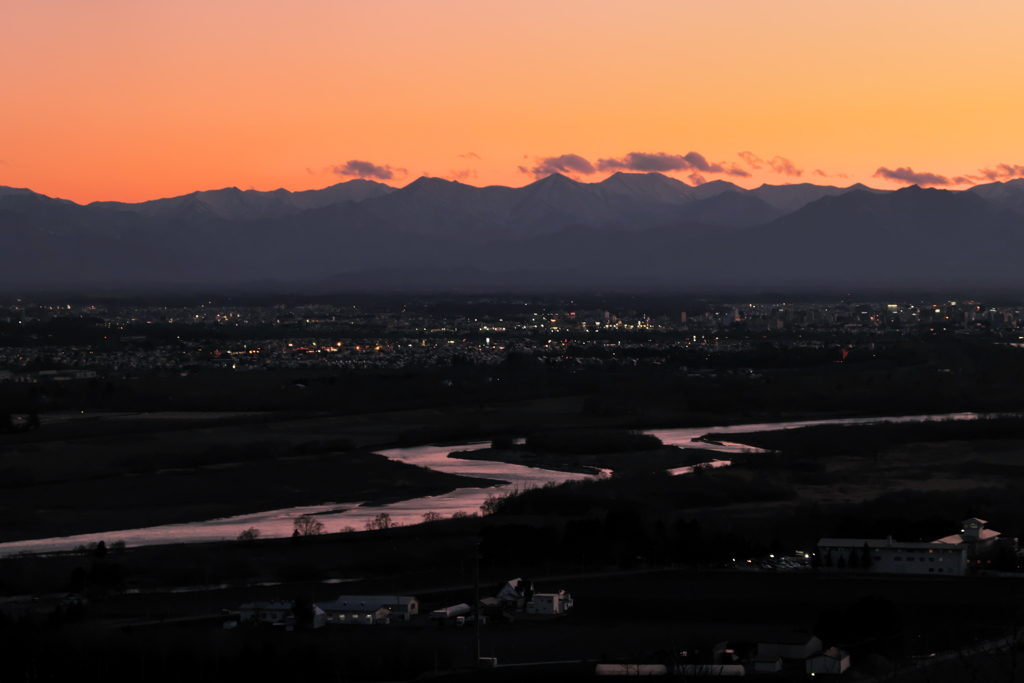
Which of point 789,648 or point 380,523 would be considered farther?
point 380,523

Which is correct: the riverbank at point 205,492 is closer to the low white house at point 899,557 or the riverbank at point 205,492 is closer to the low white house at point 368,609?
the low white house at point 368,609

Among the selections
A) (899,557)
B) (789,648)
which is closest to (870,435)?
(899,557)

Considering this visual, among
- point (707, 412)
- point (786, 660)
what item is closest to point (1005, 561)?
point (786, 660)

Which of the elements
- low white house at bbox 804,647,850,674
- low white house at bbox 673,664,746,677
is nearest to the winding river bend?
low white house at bbox 673,664,746,677

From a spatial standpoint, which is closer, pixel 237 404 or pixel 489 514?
pixel 489 514

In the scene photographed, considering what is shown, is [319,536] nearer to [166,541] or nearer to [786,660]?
[166,541]

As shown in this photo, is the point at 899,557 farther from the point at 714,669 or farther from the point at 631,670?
the point at 631,670
